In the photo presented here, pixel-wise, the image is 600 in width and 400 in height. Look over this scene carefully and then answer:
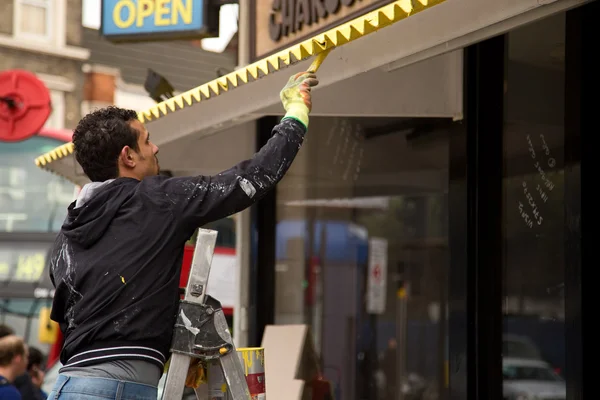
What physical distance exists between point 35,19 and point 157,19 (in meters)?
21.2

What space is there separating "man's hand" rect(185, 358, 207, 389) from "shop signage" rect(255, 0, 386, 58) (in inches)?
96.5

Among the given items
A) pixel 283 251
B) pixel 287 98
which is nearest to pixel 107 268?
pixel 287 98

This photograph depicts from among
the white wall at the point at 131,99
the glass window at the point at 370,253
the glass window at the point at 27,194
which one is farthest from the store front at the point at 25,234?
the white wall at the point at 131,99

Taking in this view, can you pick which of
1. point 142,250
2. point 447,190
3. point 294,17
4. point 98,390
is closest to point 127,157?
point 142,250

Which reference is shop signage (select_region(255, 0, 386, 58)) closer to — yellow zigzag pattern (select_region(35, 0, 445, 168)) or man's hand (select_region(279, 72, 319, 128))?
yellow zigzag pattern (select_region(35, 0, 445, 168))

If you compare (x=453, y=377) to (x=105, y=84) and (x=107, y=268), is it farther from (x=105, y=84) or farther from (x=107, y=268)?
(x=105, y=84)

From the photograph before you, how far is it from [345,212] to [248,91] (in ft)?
6.30

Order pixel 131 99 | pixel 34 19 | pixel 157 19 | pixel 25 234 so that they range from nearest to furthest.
Answer: pixel 157 19 → pixel 25 234 → pixel 34 19 → pixel 131 99

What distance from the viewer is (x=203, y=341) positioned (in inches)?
128

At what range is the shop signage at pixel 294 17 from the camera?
5688mm

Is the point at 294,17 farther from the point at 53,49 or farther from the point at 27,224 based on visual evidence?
the point at 53,49

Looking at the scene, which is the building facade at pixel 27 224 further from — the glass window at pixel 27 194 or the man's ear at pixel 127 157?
the man's ear at pixel 127 157

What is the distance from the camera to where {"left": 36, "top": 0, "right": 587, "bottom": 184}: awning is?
4.05 metres

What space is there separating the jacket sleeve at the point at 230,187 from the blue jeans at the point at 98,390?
1.65 feet
